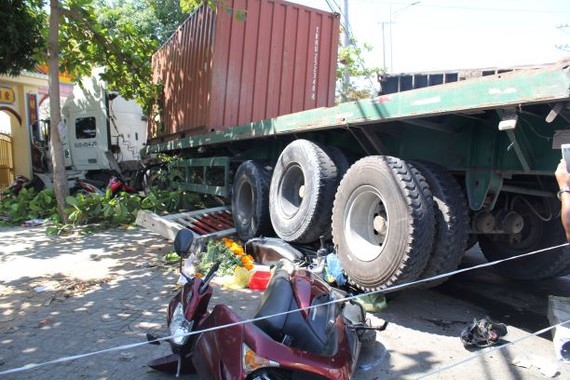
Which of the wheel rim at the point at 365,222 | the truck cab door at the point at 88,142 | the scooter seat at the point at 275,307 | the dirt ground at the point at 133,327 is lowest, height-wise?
the dirt ground at the point at 133,327

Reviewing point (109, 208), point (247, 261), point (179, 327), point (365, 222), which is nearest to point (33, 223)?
point (109, 208)

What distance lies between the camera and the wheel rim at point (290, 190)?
5.01 m

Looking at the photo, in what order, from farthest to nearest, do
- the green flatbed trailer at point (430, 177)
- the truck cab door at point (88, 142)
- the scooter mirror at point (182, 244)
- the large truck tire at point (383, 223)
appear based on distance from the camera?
the truck cab door at point (88, 142), the large truck tire at point (383, 223), the green flatbed trailer at point (430, 177), the scooter mirror at point (182, 244)

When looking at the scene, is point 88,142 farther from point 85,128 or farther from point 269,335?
point 269,335

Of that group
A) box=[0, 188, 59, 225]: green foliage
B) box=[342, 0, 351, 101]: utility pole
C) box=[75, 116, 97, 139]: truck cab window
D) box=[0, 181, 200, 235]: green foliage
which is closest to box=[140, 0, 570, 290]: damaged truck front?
box=[0, 181, 200, 235]: green foliage

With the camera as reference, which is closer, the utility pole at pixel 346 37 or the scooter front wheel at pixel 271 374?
the scooter front wheel at pixel 271 374

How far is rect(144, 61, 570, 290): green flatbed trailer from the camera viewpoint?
2.97 meters

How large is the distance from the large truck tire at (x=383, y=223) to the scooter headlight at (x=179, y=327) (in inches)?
62.5

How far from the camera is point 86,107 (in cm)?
1220

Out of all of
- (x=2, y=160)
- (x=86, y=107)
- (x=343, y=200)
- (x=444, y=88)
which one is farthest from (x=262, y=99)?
(x=2, y=160)

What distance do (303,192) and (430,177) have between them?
1525 millimetres

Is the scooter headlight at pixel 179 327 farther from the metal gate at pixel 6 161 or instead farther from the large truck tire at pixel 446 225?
the metal gate at pixel 6 161

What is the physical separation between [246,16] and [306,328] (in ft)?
19.4

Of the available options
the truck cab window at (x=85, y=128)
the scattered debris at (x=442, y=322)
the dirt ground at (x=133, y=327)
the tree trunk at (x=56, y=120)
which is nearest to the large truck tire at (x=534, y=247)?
the dirt ground at (x=133, y=327)
